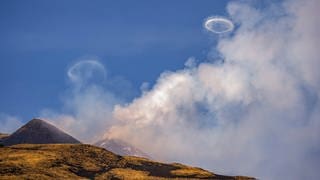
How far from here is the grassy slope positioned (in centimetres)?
12750

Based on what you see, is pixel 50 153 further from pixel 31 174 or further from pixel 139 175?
pixel 139 175

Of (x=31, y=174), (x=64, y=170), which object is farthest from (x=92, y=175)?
(x=31, y=174)

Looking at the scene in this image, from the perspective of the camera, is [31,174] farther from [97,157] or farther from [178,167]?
[178,167]

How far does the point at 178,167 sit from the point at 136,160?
14.1 metres

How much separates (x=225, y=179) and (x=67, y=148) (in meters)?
52.9

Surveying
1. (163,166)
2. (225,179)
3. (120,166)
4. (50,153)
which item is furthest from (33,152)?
(225,179)

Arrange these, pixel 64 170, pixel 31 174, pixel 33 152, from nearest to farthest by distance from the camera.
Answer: pixel 31 174 → pixel 64 170 → pixel 33 152

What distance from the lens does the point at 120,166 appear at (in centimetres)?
14438

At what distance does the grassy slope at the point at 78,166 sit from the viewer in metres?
128

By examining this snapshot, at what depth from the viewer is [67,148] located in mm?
151750

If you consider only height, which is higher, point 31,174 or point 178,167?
point 178,167

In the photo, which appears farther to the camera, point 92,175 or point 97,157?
point 97,157

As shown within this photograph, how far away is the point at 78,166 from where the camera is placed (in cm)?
13900

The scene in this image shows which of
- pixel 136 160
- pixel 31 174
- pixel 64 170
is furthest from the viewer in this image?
pixel 136 160
